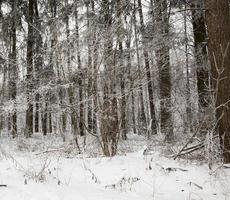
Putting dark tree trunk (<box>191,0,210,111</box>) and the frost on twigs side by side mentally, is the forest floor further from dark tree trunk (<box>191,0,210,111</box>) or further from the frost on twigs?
dark tree trunk (<box>191,0,210,111</box>)

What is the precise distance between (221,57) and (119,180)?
8.85ft

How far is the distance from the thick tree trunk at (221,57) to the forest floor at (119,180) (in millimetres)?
712

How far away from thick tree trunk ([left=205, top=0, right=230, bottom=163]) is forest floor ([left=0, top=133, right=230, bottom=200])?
0.71m

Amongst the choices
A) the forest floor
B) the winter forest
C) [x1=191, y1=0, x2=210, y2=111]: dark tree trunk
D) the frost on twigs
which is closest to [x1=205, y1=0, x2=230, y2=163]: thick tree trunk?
the winter forest

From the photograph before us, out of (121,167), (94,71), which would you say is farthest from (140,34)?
(121,167)

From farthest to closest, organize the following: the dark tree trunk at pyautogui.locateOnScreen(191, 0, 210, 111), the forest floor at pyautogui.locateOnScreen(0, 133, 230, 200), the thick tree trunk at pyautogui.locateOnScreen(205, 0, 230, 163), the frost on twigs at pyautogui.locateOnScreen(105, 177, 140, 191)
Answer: the dark tree trunk at pyautogui.locateOnScreen(191, 0, 210, 111) < the thick tree trunk at pyautogui.locateOnScreen(205, 0, 230, 163) < the frost on twigs at pyautogui.locateOnScreen(105, 177, 140, 191) < the forest floor at pyautogui.locateOnScreen(0, 133, 230, 200)

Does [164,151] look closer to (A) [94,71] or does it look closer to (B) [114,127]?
(B) [114,127]

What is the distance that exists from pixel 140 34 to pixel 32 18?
31.5 feet

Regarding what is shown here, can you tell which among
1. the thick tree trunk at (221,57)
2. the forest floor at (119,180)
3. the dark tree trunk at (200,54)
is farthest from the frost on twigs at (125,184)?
the dark tree trunk at (200,54)

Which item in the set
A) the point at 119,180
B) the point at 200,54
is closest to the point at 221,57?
the point at 119,180

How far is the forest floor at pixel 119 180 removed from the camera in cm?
432

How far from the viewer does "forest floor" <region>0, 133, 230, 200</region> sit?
4.32 m

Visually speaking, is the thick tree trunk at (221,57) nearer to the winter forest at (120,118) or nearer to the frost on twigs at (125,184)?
the winter forest at (120,118)

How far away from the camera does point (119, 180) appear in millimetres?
5238
